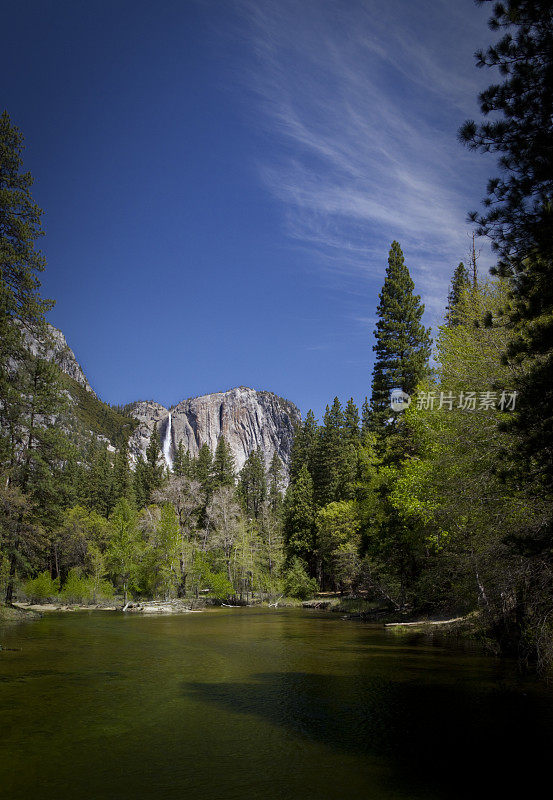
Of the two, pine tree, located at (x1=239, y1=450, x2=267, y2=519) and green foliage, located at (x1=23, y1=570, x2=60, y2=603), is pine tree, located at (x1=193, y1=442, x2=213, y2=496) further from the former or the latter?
green foliage, located at (x1=23, y1=570, x2=60, y2=603)

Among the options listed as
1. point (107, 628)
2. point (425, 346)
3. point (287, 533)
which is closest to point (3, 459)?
point (107, 628)

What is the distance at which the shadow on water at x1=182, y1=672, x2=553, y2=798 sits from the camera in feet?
21.2

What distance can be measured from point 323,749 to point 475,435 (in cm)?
831

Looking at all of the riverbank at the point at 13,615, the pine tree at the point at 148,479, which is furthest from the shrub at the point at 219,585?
the pine tree at the point at 148,479

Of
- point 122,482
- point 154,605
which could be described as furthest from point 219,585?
point 122,482

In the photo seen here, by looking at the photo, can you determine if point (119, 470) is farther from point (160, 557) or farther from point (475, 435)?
point (475, 435)

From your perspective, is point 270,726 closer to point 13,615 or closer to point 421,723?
point 421,723

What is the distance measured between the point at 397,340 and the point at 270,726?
25610 mm

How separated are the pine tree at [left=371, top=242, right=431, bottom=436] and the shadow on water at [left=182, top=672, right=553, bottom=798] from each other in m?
20.4

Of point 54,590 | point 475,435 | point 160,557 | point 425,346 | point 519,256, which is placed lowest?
point 54,590

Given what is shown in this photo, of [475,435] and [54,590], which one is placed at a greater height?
[475,435]

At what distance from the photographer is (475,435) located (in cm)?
1295

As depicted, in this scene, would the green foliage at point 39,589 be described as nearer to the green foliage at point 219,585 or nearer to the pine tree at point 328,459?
the green foliage at point 219,585

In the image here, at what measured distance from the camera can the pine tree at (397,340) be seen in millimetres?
30906
